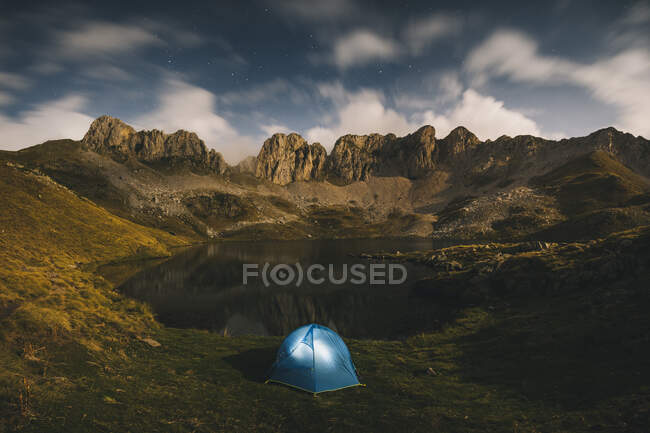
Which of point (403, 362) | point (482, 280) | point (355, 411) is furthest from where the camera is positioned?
point (482, 280)

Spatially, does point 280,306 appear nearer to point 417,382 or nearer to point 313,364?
point 313,364

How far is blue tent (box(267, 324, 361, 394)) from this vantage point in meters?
16.4

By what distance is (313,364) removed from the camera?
1675cm

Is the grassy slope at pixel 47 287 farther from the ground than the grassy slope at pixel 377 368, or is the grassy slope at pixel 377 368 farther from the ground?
the grassy slope at pixel 47 287

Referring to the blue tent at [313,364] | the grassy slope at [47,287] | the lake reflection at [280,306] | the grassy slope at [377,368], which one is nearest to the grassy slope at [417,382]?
the grassy slope at [377,368]

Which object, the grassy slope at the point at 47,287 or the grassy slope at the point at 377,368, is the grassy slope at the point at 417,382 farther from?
the grassy slope at the point at 47,287

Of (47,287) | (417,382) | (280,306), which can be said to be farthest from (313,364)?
(47,287)

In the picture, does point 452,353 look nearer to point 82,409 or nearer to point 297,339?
point 297,339

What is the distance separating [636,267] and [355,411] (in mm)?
31150

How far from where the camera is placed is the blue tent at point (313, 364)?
53.7ft

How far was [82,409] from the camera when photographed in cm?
1080

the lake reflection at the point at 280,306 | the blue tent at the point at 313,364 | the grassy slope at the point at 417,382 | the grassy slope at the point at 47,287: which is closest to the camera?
the grassy slope at the point at 417,382

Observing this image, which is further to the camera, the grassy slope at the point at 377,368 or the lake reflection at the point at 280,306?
the lake reflection at the point at 280,306

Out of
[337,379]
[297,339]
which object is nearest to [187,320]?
[297,339]
